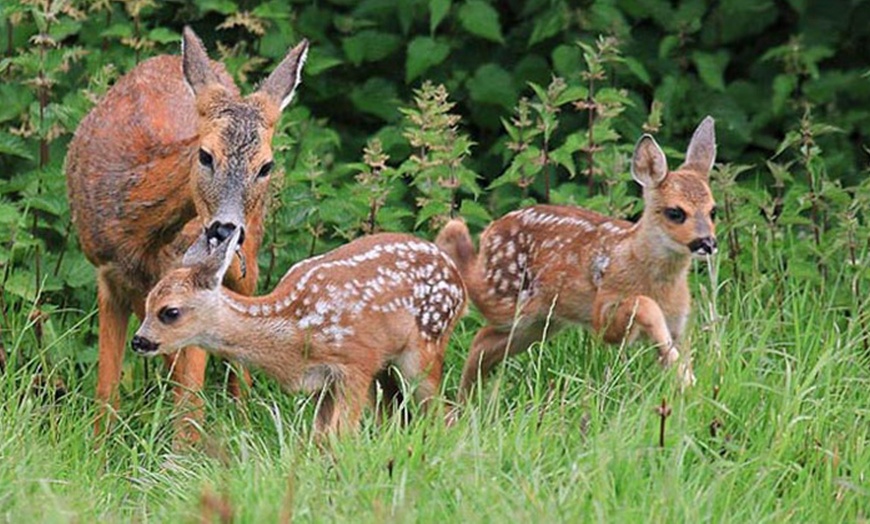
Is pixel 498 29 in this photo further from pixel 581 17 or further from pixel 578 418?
pixel 578 418

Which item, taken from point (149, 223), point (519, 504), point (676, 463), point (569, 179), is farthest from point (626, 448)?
point (569, 179)

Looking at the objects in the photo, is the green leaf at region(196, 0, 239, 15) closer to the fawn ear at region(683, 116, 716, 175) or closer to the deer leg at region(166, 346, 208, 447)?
the deer leg at region(166, 346, 208, 447)

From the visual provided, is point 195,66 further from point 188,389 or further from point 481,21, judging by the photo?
point 481,21

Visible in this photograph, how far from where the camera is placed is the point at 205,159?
22.4 feet

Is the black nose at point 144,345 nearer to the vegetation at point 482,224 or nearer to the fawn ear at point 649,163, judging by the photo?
the vegetation at point 482,224

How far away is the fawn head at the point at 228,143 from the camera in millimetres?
6688

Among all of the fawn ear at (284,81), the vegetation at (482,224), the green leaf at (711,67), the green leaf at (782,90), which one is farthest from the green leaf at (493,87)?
the fawn ear at (284,81)

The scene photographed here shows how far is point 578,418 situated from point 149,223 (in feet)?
6.55

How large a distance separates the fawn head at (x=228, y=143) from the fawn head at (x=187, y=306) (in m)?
0.12

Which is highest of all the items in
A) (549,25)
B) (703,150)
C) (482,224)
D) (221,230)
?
(549,25)

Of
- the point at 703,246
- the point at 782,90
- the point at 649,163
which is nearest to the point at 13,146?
the point at 649,163

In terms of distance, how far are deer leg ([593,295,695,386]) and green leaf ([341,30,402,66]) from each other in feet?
9.45

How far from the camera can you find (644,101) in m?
9.73

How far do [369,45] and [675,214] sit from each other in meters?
3.01
